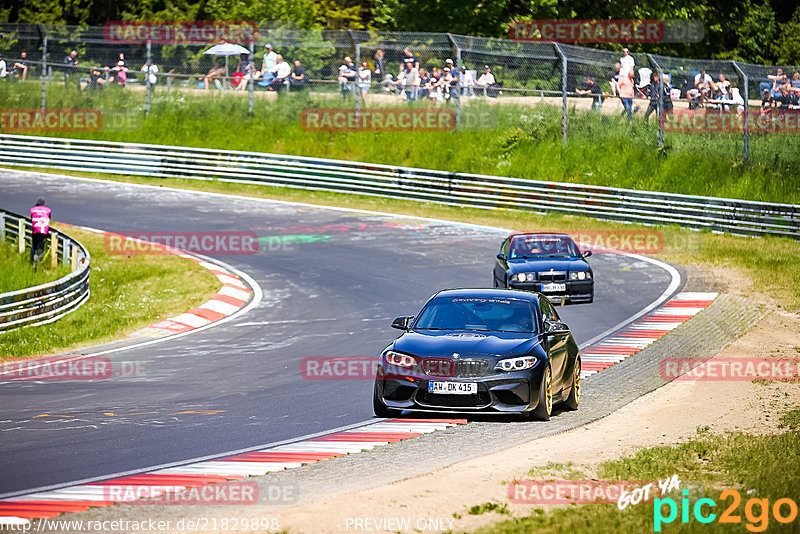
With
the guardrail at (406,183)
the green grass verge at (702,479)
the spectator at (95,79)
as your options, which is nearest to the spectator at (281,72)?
the guardrail at (406,183)

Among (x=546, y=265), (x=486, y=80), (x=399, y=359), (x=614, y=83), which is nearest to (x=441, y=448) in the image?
(x=399, y=359)

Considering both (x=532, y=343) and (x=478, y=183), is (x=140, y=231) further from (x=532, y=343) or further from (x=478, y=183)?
(x=532, y=343)

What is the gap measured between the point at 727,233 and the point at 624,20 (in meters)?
20.8

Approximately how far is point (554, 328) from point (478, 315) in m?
0.84

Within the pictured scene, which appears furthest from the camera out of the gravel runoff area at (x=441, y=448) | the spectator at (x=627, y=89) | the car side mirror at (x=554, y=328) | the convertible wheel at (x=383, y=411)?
the spectator at (x=627, y=89)

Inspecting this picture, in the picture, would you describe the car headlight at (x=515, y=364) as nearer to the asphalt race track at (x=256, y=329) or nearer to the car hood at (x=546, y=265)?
the asphalt race track at (x=256, y=329)

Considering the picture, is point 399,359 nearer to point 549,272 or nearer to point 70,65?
point 549,272

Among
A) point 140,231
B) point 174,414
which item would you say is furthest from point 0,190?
point 174,414

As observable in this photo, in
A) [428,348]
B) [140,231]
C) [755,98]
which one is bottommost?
[140,231]

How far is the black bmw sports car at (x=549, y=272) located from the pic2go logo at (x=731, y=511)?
1147 cm

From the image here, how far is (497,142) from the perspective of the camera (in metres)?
36.1

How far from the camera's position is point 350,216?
31.9 meters

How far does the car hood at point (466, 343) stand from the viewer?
11.8m

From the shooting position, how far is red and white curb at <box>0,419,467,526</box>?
30.9 ft
